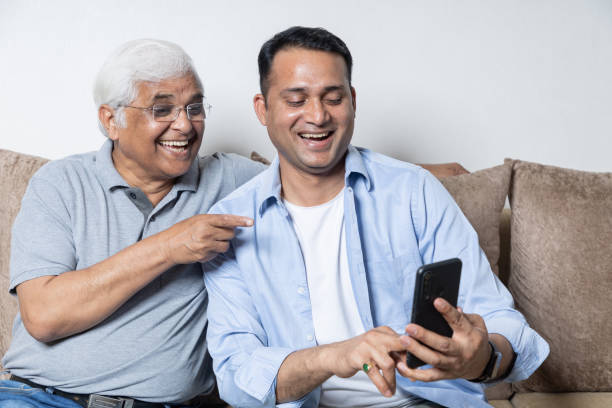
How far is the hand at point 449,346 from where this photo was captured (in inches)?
37.8

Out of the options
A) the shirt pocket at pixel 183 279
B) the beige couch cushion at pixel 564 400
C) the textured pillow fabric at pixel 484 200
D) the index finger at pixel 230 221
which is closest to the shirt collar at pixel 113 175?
the shirt pocket at pixel 183 279

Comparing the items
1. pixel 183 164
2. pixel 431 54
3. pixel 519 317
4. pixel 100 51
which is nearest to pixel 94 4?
pixel 100 51

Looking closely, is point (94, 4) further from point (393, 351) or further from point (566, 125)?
point (566, 125)

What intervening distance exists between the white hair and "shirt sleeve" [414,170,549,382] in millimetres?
750

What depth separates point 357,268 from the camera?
137 centimetres

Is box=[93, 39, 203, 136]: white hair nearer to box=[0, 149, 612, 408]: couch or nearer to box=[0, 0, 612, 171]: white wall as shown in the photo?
box=[0, 149, 612, 408]: couch

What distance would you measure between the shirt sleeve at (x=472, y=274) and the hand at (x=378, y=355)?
0.32m

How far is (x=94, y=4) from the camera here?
83.4 inches

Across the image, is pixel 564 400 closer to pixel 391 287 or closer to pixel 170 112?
pixel 391 287

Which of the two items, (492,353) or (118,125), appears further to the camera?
(118,125)

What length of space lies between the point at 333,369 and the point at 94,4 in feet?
5.67

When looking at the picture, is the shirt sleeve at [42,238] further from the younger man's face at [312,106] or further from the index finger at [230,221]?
the younger man's face at [312,106]

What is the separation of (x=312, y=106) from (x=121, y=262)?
62 cm

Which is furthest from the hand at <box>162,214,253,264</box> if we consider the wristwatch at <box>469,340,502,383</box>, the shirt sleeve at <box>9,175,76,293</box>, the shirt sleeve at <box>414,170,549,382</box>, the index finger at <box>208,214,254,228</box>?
the wristwatch at <box>469,340,502,383</box>
